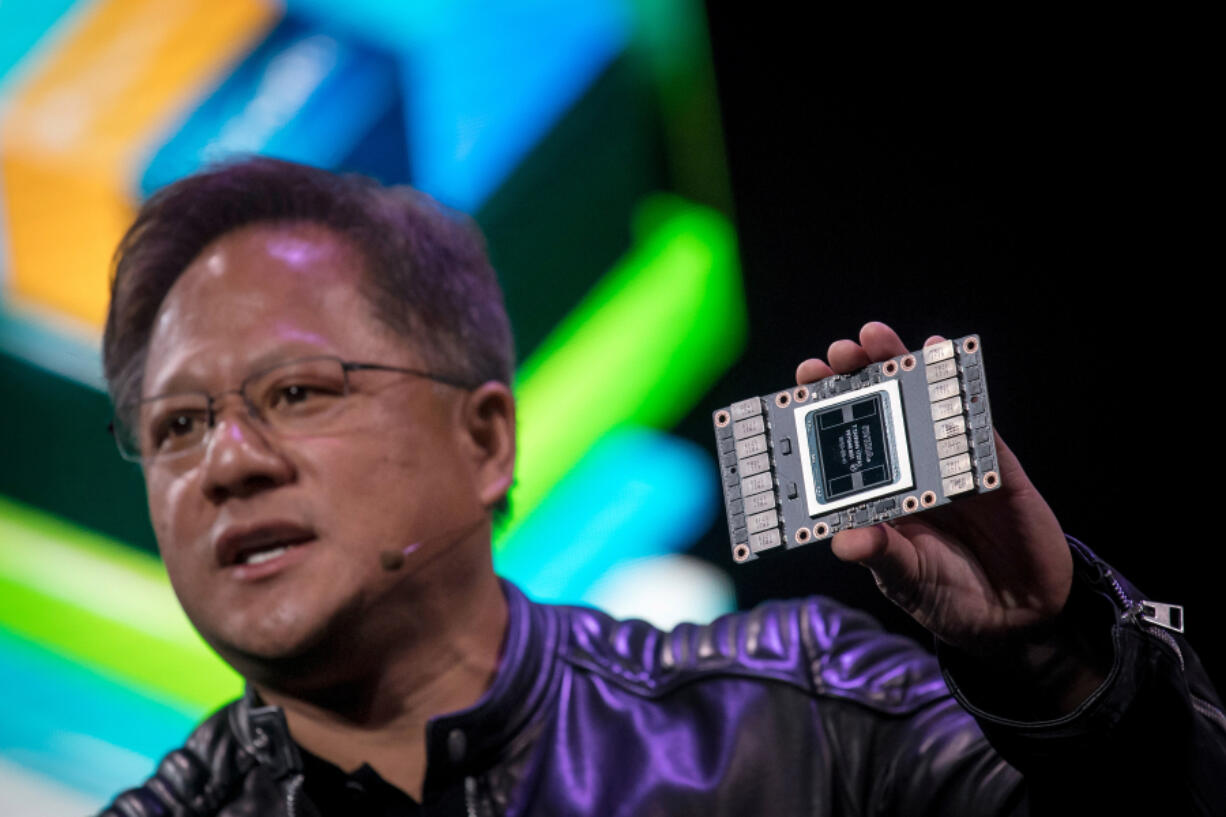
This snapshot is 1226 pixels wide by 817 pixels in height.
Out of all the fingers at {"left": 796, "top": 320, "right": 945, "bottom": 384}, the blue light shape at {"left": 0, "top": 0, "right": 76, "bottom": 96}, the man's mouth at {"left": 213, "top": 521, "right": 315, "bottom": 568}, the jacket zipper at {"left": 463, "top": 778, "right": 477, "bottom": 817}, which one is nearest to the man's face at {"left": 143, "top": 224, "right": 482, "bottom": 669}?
the man's mouth at {"left": 213, "top": 521, "right": 315, "bottom": 568}

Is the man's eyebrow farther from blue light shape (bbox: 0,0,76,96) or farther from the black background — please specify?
blue light shape (bbox: 0,0,76,96)

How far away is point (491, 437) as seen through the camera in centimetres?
195

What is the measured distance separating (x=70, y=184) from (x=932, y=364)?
6.10 feet

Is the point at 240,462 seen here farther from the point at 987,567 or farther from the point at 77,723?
the point at 77,723

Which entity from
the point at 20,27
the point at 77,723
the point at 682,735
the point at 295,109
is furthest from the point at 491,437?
the point at 20,27

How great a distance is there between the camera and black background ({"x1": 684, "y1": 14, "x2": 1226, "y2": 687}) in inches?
82.3

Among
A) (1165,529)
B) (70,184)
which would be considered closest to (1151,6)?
(1165,529)

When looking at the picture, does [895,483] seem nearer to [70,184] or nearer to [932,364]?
[932,364]

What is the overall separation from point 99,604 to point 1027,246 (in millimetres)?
1794

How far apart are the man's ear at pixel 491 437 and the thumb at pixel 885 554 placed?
2.25 ft

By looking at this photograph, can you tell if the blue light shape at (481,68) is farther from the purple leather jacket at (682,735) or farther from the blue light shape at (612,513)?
the purple leather jacket at (682,735)

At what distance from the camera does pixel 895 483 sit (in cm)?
131

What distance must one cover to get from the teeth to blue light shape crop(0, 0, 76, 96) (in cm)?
132

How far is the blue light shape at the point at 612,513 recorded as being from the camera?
251cm
